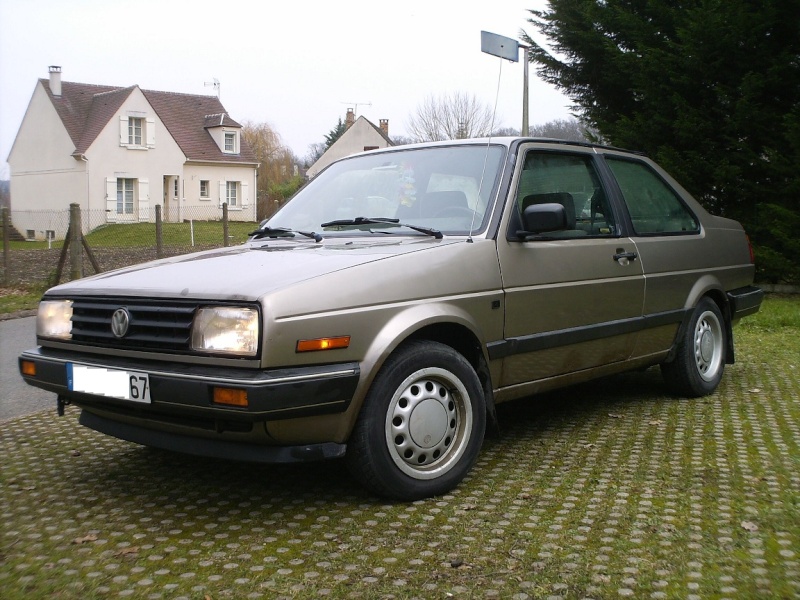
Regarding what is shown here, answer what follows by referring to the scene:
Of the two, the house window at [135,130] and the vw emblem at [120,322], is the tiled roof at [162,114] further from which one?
the vw emblem at [120,322]

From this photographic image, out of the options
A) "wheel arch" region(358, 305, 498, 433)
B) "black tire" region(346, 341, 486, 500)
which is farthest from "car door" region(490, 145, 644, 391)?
"black tire" region(346, 341, 486, 500)

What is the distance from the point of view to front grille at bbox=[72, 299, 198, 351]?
10.8 ft

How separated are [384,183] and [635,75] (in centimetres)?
989

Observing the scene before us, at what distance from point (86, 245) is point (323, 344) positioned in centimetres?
1059

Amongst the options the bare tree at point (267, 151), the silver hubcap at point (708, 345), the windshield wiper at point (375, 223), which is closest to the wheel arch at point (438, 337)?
the windshield wiper at point (375, 223)

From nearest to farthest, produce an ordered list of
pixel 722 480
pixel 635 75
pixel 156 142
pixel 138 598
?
pixel 138 598 < pixel 722 480 < pixel 635 75 < pixel 156 142

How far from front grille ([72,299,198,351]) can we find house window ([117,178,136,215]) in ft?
115

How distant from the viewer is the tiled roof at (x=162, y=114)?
121ft

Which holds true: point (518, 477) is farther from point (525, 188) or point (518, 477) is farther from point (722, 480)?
point (525, 188)

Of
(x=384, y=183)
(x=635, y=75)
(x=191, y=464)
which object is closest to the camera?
(x=191, y=464)

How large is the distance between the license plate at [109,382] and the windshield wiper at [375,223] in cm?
156

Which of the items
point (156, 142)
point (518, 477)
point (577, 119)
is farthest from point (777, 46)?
point (156, 142)

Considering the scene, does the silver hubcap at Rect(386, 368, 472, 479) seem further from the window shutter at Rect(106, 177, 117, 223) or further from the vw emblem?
the window shutter at Rect(106, 177, 117, 223)

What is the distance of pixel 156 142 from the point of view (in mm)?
38281
